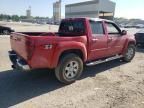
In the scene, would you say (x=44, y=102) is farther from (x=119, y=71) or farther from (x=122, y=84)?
(x=119, y=71)

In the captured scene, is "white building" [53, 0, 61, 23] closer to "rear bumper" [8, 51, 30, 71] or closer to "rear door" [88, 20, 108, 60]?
"rear door" [88, 20, 108, 60]

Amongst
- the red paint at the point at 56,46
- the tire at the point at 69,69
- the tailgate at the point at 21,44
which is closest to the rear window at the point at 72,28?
the red paint at the point at 56,46

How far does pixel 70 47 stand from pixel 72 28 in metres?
1.49

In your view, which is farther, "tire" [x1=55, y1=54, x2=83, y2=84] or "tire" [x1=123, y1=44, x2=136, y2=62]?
"tire" [x1=123, y1=44, x2=136, y2=62]

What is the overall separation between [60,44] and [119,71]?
287cm

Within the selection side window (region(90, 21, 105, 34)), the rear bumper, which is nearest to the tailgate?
the rear bumper

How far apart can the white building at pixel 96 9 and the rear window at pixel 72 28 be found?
6367 cm

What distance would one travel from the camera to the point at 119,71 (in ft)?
23.4

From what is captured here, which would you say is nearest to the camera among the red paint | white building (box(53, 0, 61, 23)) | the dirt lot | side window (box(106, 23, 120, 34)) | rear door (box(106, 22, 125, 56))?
the dirt lot

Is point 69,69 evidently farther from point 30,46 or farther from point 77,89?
point 30,46

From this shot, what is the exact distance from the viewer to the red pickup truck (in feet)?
16.2

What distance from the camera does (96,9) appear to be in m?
72.0

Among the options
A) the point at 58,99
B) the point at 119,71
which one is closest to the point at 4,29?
the point at 119,71

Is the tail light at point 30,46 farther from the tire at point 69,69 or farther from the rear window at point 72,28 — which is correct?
the rear window at point 72,28
